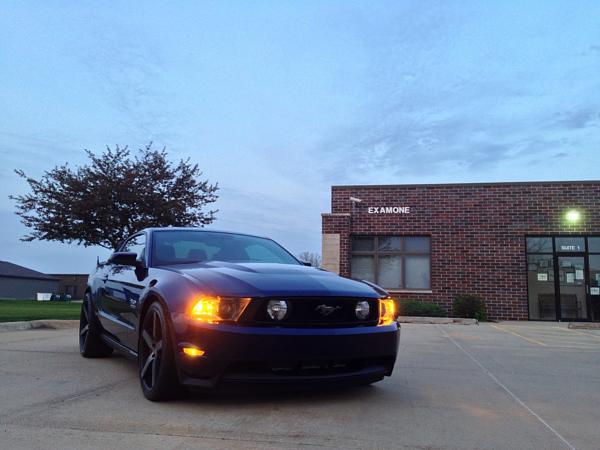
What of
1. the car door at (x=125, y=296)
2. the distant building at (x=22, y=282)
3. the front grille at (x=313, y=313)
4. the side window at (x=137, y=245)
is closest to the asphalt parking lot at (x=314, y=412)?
the car door at (x=125, y=296)

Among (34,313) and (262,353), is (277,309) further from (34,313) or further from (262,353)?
(34,313)

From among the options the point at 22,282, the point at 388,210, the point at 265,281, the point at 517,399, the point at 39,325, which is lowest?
the point at 517,399

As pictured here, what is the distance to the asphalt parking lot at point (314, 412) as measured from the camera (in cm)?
308

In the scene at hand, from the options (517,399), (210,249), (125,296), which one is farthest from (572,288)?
(125,296)

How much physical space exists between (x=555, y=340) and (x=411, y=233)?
7867 millimetres

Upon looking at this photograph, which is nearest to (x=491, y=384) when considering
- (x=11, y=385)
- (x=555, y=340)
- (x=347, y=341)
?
(x=347, y=341)

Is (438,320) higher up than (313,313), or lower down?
lower down

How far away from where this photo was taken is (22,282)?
1940 inches

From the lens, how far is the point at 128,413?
3.57 meters

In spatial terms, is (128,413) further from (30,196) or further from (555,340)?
(30,196)

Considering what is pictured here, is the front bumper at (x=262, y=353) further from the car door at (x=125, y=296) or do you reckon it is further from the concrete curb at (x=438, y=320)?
the concrete curb at (x=438, y=320)

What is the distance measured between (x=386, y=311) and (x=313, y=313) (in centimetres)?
78

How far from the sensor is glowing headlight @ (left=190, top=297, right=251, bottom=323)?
11.6 ft

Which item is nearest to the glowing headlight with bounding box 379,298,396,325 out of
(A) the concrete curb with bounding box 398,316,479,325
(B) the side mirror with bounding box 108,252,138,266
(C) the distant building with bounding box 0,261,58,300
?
(B) the side mirror with bounding box 108,252,138,266
